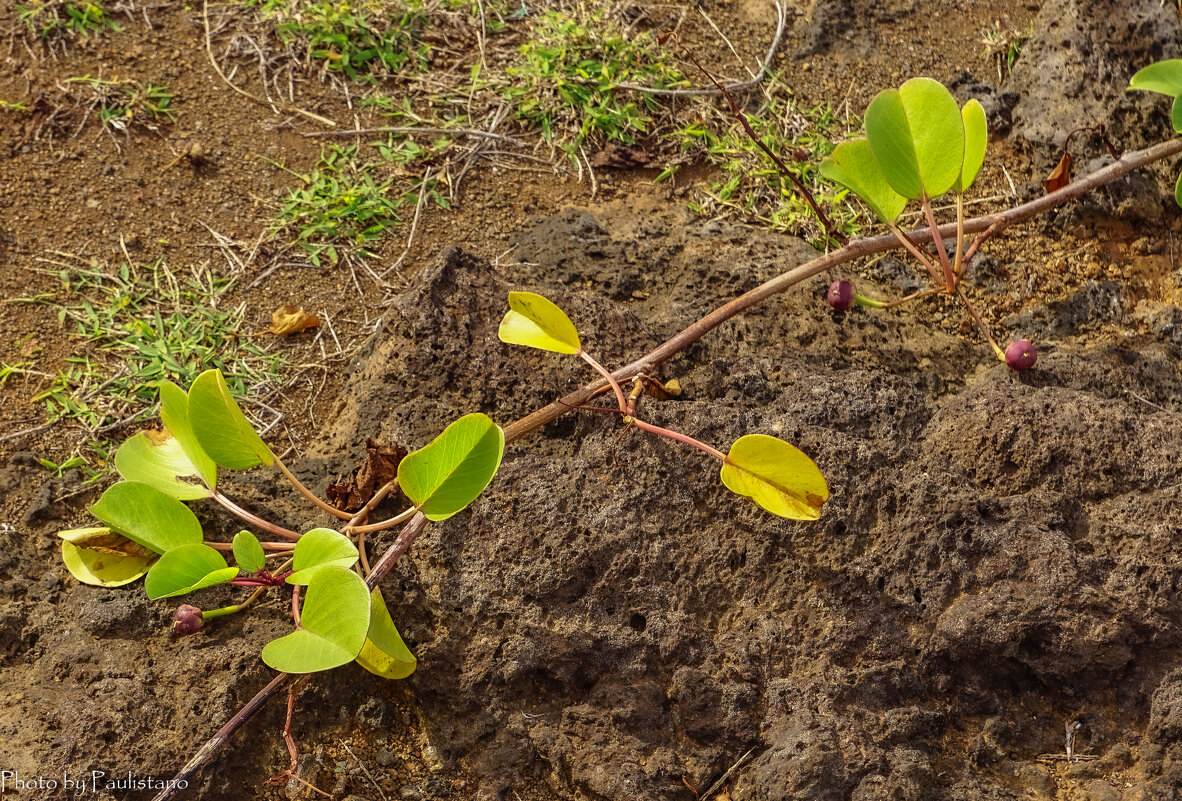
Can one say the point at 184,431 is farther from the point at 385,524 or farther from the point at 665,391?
the point at 665,391

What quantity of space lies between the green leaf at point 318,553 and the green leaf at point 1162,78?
6.25ft

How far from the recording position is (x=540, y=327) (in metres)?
1.60

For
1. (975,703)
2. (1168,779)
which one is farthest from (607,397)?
(1168,779)

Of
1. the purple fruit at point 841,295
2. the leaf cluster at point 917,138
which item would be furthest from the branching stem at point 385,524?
the leaf cluster at point 917,138

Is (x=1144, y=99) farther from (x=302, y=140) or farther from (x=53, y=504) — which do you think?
(x=53, y=504)

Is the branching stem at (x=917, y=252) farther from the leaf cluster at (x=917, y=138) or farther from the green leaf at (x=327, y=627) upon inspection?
the green leaf at (x=327, y=627)

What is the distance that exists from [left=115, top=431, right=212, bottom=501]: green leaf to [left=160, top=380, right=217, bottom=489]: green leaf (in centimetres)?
4

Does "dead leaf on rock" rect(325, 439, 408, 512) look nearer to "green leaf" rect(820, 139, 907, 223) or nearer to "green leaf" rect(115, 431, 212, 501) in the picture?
"green leaf" rect(115, 431, 212, 501)

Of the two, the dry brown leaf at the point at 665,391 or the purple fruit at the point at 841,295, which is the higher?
the purple fruit at the point at 841,295

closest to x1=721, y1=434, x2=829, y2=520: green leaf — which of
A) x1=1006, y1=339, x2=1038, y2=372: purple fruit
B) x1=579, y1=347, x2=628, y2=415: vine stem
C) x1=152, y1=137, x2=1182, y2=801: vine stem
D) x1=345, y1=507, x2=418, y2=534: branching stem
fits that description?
x1=579, y1=347, x2=628, y2=415: vine stem

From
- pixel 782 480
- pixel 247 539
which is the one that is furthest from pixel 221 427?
pixel 782 480

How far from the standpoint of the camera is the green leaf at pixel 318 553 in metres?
1.32

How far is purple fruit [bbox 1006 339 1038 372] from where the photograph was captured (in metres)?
1.73

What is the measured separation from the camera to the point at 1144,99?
2398 mm
